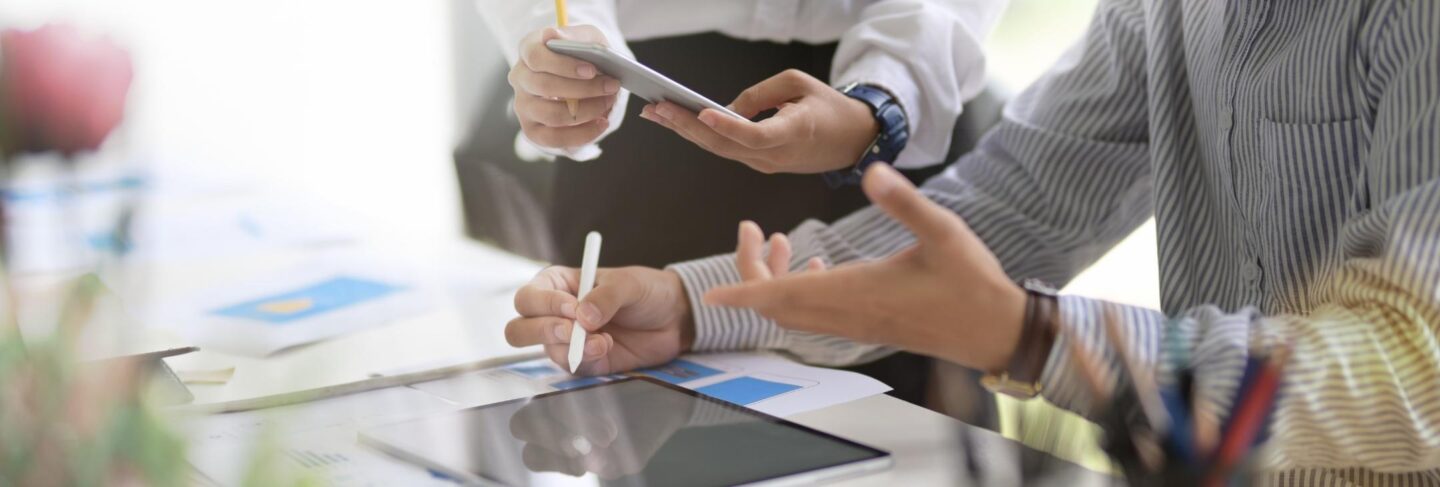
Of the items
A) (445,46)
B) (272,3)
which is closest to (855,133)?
(445,46)

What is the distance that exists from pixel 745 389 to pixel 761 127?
183 mm

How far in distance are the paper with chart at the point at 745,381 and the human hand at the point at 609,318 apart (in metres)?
0.01

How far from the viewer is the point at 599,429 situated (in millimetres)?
647

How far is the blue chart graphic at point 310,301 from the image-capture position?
918 millimetres

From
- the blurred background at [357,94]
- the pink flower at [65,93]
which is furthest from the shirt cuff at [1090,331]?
the blurred background at [357,94]

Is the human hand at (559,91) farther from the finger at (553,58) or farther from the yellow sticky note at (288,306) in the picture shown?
the yellow sticky note at (288,306)

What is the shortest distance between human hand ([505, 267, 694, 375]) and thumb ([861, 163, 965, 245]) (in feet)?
1.24

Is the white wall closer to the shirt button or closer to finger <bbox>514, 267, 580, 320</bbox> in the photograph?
finger <bbox>514, 267, 580, 320</bbox>

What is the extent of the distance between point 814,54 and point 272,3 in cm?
111

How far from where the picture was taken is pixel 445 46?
1854 millimetres

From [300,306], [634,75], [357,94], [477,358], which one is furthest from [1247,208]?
[357,94]

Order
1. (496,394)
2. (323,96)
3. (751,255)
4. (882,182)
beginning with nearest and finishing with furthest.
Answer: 1. (882,182)
2. (751,255)
3. (496,394)
4. (323,96)

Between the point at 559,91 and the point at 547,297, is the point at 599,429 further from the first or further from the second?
the point at 559,91

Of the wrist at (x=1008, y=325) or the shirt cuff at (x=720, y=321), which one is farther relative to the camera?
the shirt cuff at (x=720, y=321)
